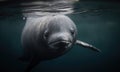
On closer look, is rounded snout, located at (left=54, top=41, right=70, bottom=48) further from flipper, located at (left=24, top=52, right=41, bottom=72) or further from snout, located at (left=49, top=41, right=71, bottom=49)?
flipper, located at (left=24, top=52, right=41, bottom=72)

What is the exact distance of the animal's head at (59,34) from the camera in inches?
330

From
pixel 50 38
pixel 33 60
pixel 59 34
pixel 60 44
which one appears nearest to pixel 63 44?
pixel 60 44

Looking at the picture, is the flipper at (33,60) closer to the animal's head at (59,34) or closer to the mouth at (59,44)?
the animal's head at (59,34)

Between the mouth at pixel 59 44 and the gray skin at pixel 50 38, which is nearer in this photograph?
the mouth at pixel 59 44

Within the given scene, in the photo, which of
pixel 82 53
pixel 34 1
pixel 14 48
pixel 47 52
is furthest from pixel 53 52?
pixel 82 53

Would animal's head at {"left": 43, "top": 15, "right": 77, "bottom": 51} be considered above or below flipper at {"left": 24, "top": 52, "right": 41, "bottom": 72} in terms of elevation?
above

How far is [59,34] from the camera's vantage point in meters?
8.64

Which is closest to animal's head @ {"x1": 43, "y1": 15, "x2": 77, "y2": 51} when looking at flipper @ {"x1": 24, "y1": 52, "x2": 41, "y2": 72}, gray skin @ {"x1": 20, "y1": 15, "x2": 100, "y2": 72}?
gray skin @ {"x1": 20, "y1": 15, "x2": 100, "y2": 72}

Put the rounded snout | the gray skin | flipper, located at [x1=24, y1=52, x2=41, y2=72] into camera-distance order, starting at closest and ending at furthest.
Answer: the rounded snout < the gray skin < flipper, located at [x1=24, y1=52, x2=41, y2=72]

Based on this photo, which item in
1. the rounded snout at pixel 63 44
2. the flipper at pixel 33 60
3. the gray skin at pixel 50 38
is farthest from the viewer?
the flipper at pixel 33 60

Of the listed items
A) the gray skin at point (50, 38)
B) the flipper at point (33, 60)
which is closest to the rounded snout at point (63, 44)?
the gray skin at point (50, 38)

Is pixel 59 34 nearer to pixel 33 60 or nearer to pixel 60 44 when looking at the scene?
pixel 60 44

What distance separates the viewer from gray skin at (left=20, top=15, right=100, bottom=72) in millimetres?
8555

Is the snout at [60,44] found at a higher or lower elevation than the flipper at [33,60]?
higher
